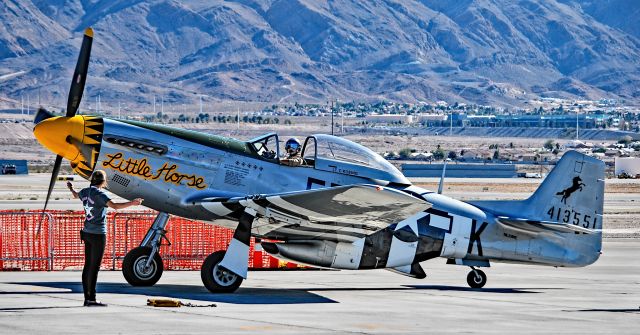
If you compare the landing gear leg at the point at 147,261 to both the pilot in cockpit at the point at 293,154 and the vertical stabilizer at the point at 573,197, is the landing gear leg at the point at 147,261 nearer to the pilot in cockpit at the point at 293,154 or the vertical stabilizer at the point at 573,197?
the pilot in cockpit at the point at 293,154

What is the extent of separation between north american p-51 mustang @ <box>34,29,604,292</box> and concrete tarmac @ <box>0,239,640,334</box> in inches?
20.0

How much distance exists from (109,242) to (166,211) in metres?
5.96

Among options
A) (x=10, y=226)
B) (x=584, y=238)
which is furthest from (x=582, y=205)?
(x=10, y=226)

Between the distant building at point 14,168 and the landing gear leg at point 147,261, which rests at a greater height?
the distant building at point 14,168

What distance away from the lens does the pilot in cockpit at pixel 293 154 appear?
1997 cm

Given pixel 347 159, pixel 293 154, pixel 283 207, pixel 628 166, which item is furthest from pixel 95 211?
pixel 628 166

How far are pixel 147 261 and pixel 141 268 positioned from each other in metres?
0.14

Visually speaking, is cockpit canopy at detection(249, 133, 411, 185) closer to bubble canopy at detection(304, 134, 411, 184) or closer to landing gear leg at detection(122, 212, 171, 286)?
bubble canopy at detection(304, 134, 411, 184)

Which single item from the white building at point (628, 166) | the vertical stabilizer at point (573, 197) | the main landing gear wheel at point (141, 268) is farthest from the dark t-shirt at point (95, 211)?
the white building at point (628, 166)

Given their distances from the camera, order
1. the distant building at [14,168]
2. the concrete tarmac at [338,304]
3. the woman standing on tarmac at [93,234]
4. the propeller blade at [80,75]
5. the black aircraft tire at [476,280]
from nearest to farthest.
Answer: the concrete tarmac at [338,304] → the woman standing on tarmac at [93,234] → the propeller blade at [80,75] → the black aircraft tire at [476,280] → the distant building at [14,168]

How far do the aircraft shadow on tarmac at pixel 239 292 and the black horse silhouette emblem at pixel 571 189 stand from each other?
1588mm

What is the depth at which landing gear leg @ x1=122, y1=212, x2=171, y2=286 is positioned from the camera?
64.8 feet

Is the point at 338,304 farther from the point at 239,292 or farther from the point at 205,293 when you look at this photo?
the point at 205,293

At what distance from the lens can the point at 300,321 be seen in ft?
50.9
